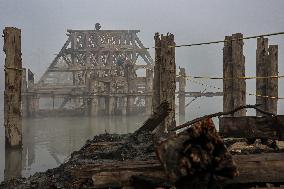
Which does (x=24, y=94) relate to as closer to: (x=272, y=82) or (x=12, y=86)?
(x=12, y=86)

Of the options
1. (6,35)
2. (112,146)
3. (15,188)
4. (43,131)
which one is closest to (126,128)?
(43,131)

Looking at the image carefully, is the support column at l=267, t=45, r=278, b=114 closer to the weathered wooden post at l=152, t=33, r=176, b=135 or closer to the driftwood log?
the weathered wooden post at l=152, t=33, r=176, b=135

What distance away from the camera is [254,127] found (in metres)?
4.71

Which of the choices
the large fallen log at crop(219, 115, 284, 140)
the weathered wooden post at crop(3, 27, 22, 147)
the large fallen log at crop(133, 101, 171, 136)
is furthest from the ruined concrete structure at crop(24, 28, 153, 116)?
the large fallen log at crop(219, 115, 284, 140)

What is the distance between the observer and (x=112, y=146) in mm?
6539

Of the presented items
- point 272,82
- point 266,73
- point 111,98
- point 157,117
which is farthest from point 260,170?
point 111,98

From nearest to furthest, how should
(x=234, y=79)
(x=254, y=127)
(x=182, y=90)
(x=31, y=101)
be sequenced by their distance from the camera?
(x=254, y=127) < (x=234, y=79) < (x=31, y=101) < (x=182, y=90)

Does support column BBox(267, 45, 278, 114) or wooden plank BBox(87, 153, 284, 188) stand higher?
support column BBox(267, 45, 278, 114)

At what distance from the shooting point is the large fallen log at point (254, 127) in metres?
4.50

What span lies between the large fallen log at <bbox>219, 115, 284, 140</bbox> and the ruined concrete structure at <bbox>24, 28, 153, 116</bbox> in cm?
1489

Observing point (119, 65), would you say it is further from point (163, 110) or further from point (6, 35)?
point (163, 110)

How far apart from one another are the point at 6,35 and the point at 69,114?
1638 cm

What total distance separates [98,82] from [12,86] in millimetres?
15393

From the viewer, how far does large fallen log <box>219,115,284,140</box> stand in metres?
4.50
